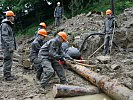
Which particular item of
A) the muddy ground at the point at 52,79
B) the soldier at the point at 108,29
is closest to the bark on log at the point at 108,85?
the muddy ground at the point at 52,79

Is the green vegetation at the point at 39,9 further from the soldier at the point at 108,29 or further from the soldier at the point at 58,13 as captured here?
the soldier at the point at 108,29

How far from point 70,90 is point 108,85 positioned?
106cm

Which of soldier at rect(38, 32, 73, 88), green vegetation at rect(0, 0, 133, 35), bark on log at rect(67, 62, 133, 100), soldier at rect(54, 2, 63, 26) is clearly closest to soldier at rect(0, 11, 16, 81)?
soldier at rect(38, 32, 73, 88)

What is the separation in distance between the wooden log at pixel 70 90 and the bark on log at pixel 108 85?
332 mm

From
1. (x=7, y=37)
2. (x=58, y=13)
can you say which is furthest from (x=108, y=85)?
(x=58, y=13)

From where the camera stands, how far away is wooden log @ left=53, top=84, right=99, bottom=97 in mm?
7699

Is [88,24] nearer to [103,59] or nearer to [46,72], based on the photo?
[103,59]

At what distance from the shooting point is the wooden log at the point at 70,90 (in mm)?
7699

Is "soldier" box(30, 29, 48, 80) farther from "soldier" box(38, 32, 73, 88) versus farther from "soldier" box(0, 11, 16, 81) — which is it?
"soldier" box(0, 11, 16, 81)

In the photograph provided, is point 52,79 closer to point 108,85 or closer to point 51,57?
point 51,57

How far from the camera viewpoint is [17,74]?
34.8 ft

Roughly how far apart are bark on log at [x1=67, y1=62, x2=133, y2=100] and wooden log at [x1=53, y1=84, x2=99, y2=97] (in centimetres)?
33

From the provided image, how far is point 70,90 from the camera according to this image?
308 inches

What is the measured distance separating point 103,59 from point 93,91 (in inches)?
117
